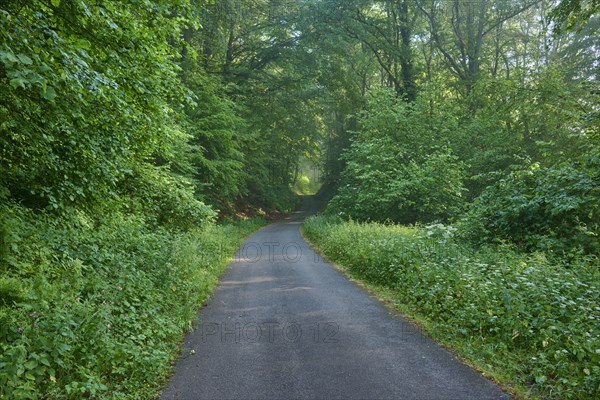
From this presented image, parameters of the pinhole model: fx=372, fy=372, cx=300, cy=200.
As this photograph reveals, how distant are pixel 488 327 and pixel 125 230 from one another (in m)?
7.15

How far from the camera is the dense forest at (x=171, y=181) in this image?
157 inches

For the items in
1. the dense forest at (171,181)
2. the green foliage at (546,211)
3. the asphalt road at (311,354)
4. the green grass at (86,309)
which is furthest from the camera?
the green foliage at (546,211)

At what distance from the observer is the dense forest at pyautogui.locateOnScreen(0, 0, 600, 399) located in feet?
13.1

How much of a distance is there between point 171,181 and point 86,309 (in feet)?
23.0

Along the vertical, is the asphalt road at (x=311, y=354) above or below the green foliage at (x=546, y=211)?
below

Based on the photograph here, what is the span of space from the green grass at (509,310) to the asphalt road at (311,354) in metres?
0.41

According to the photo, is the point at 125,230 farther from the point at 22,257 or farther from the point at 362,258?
the point at 362,258

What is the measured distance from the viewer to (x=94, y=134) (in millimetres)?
5891

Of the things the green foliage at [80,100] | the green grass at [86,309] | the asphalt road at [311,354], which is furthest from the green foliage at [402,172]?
the green foliage at [80,100]

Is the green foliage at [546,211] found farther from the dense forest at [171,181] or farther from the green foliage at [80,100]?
the green foliage at [80,100]

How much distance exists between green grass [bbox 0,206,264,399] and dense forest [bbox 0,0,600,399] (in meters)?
0.03

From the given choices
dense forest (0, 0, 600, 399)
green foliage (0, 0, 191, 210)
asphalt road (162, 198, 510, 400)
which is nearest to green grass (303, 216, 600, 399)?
dense forest (0, 0, 600, 399)

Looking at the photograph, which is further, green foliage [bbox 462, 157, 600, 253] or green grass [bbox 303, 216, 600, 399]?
green foliage [bbox 462, 157, 600, 253]

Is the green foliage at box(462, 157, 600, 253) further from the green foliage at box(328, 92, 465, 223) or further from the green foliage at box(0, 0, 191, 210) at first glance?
the green foliage at box(0, 0, 191, 210)
